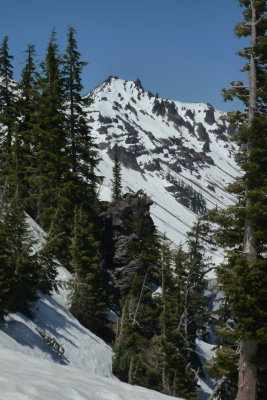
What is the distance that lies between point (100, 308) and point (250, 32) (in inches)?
652

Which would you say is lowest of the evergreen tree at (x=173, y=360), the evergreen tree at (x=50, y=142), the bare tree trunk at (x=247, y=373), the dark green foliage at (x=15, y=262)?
the evergreen tree at (x=173, y=360)

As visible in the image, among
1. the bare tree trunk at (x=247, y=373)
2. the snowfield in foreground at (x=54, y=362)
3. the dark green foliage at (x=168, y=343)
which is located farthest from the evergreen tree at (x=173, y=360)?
the bare tree trunk at (x=247, y=373)

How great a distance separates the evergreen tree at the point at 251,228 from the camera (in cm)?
979

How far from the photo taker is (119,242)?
3603cm

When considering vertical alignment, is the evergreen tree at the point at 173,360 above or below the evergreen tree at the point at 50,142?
below

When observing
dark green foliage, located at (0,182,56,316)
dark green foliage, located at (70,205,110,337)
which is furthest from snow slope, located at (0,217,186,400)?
dark green foliage, located at (70,205,110,337)

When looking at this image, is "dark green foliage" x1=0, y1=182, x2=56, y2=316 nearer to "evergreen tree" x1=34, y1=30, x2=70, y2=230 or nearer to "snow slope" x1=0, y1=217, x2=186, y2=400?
"snow slope" x1=0, y1=217, x2=186, y2=400

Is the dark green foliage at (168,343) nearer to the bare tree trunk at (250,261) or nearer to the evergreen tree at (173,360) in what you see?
the evergreen tree at (173,360)

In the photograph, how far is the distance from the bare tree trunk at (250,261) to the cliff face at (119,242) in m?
23.5

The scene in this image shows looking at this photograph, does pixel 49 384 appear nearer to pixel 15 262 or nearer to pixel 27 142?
pixel 15 262

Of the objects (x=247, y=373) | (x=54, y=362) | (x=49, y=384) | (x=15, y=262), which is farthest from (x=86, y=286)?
(x=49, y=384)

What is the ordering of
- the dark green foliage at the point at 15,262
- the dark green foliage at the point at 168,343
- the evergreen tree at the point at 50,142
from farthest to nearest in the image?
the evergreen tree at the point at 50,142
the dark green foliage at the point at 168,343
the dark green foliage at the point at 15,262

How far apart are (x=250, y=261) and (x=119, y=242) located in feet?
86.2

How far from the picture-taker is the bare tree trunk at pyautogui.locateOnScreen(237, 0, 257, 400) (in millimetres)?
9836
